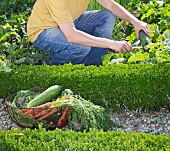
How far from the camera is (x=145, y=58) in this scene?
496 cm

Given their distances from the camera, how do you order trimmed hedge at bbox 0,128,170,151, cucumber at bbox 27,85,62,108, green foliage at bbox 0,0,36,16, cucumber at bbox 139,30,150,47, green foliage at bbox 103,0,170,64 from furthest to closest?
green foliage at bbox 0,0,36,16 → cucumber at bbox 139,30,150,47 → green foliage at bbox 103,0,170,64 → cucumber at bbox 27,85,62,108 → trimmed hedge at bbox 0,128,170,151

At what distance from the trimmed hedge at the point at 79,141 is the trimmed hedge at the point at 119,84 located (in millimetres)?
1068

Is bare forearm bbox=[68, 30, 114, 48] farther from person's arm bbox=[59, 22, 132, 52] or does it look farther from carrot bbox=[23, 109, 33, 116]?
carrot bbox=[23, 109, 33, 116]

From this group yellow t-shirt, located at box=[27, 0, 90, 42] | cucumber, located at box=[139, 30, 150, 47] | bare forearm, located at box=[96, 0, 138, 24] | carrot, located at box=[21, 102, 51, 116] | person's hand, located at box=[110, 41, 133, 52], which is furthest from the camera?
bare forearm, located at box=[96, 0, 138, 24]

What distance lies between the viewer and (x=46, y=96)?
4.43 metres

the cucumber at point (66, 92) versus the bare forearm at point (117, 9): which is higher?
the bare forearm at point (117, 9)

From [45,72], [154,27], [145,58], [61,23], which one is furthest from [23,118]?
[154,27]

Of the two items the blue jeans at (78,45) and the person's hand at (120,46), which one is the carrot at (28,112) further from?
the blue jeans at (78,45)

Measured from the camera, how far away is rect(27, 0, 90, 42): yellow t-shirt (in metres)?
4.80

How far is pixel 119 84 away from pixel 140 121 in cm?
36

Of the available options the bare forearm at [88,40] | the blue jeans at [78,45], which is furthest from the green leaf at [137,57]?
the blue jeans at [78,45]

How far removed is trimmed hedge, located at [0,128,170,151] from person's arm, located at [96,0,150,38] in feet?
5.40

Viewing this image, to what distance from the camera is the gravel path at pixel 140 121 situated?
14.7ft

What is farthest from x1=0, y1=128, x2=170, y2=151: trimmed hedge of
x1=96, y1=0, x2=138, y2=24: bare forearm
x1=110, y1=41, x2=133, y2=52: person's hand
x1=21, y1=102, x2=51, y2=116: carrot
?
x1=96, y1=0, x2=138, y2=24: bare forearm
